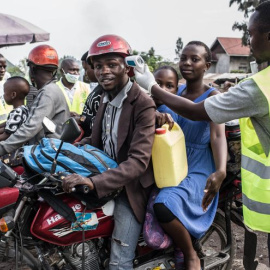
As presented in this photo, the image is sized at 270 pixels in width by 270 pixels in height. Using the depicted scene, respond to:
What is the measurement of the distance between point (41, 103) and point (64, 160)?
122 cm

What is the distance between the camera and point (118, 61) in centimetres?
282

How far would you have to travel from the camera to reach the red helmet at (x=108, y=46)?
2.74m

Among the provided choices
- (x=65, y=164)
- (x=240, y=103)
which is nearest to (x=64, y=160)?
(x=65, y=164)

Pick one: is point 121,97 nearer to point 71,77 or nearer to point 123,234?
point 123,234

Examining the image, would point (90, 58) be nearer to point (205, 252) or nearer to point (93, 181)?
point (93, 181)

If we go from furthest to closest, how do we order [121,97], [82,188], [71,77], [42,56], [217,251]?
[71,77] → [42,56] → [217,251] → [121,97] → [82,188]

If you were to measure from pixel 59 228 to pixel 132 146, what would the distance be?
71 cm

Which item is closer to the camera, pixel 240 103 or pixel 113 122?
pixel 240 103

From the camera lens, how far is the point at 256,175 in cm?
230

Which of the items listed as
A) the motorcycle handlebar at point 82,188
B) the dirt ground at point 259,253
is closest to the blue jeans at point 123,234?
the motorcycle handlebar at point 82,188

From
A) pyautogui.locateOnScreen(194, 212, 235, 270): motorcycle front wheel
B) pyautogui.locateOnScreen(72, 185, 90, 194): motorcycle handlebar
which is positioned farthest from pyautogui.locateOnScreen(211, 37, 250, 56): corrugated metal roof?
pyautogui.locateOnScreen(72, 185, 90, 194): motorcycle handlebar

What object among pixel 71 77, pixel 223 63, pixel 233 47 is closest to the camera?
pixel 71 77

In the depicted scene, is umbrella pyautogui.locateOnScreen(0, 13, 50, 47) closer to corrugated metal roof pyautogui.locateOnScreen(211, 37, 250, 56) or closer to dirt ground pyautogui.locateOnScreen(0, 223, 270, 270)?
dirt ground pyautogui.locateOnScreen(0, 223, 270, 270)

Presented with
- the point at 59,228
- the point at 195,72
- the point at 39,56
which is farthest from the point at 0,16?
the point at 59,228
